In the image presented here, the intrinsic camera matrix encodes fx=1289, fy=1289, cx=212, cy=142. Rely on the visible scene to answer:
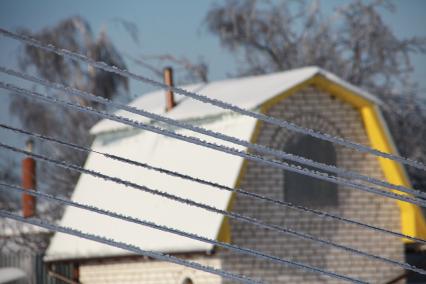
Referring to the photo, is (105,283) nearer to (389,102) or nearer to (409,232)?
(409,232)

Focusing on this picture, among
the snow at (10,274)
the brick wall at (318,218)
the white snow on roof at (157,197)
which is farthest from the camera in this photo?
the snow at (10,274)

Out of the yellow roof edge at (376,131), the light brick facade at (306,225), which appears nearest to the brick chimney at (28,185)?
the light brick facade at (306,225)

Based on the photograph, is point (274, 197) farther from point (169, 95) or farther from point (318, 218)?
point (169, 95)

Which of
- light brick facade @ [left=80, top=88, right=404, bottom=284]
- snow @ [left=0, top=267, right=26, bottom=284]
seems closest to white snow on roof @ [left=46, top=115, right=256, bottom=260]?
light brick facade @ [left=80, top=88, right=404, bottom=284]

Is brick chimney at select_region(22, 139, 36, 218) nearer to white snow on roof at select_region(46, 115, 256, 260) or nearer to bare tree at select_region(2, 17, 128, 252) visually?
white snow on roof at select_region(46, 115, 256, 260)

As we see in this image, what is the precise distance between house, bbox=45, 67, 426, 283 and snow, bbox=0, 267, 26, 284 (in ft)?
27.1

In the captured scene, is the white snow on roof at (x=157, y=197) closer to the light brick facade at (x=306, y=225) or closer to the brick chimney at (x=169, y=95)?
the light brick facade at (x=306, y=225)

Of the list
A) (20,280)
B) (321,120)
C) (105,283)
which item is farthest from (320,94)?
(20,280)

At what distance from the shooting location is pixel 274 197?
18203 millimetres

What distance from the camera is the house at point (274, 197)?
59.5 feet

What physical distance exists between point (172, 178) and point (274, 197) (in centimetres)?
180

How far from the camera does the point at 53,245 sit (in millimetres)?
20156

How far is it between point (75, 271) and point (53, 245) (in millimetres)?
554

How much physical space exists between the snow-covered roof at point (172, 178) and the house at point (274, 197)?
0.8 inches
